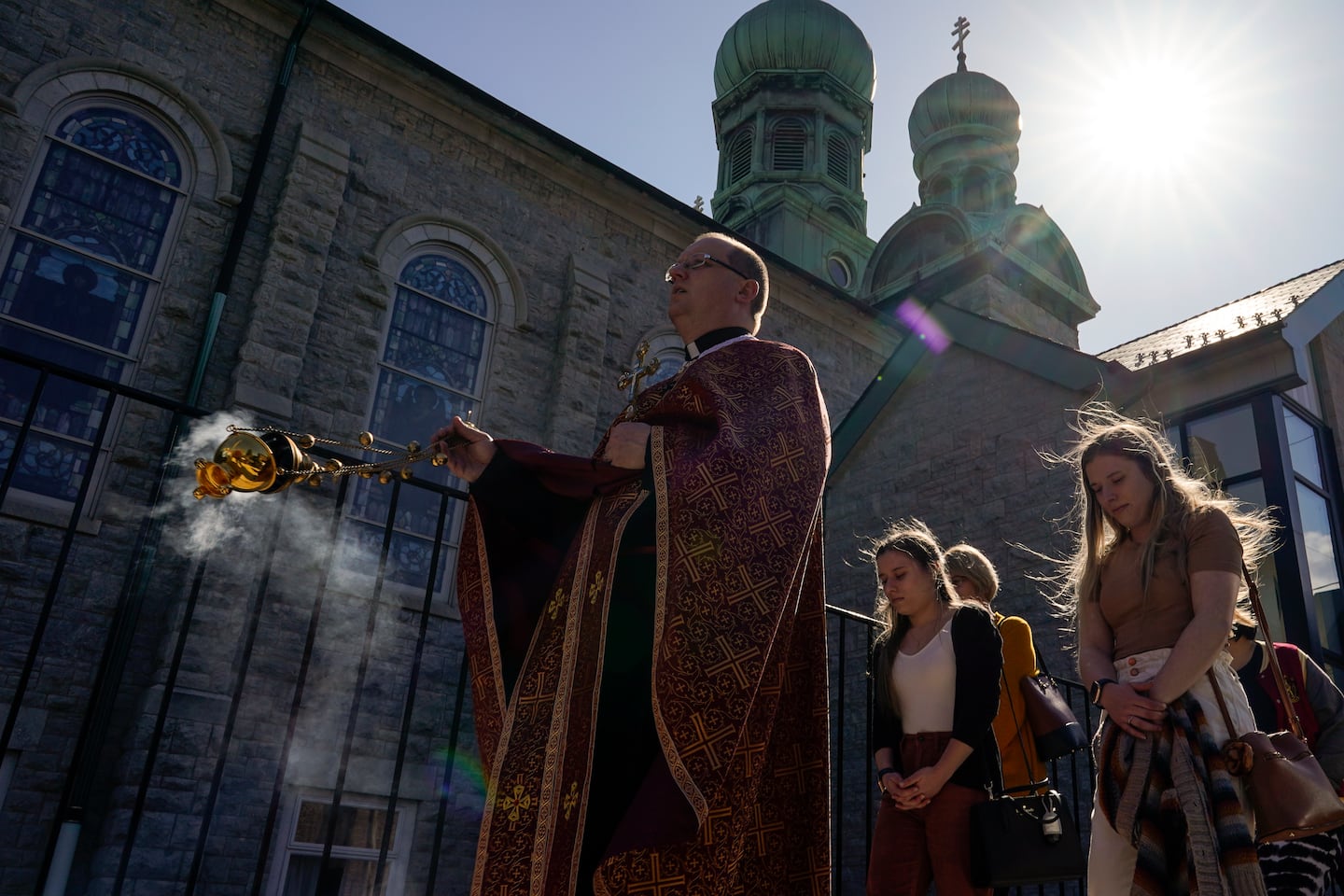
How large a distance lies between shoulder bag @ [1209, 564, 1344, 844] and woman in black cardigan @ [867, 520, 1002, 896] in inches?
33.3

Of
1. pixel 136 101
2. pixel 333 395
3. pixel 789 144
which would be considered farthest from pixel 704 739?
pixel 789 144

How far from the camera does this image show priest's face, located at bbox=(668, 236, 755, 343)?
287 cm

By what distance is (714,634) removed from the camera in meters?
2.19

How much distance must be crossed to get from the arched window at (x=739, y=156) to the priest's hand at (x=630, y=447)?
31.7m

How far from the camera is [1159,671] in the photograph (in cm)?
275

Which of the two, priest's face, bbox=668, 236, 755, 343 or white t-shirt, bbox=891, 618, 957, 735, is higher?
priest's face, bbox=668, 236, 755, 343

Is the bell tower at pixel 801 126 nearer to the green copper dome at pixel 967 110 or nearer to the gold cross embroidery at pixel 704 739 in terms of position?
the green copper dome at pixel 967 110

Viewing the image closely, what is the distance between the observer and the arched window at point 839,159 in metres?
32.6

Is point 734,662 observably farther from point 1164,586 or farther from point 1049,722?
point 1049,722

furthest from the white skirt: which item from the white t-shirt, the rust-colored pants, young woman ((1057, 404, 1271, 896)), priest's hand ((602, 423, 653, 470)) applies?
priest's hand ((602, 423, 653, 470))

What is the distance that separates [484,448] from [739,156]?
3273cm

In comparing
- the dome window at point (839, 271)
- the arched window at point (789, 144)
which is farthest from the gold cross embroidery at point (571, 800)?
the arched window at point (789, 144)

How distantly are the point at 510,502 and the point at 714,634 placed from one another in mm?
701

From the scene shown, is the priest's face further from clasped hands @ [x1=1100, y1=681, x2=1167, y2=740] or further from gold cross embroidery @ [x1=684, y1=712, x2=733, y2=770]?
clasped hands @ [x1=1100, y1=681, x2=1167, y2=740]
